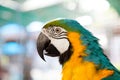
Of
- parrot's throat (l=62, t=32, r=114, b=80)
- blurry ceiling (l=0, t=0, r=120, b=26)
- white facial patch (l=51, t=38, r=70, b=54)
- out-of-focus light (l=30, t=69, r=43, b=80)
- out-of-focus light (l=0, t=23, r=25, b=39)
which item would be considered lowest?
out-of-focus light (l=30, t=69, r=43, b=80)

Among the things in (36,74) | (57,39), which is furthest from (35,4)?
(57,39)

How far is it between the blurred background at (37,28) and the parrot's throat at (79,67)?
0.65 m

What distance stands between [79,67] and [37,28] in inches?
33.5

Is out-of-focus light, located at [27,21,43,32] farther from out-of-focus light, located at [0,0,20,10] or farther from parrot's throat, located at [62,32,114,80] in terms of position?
parrot's throat, located at [62,32,114,80]

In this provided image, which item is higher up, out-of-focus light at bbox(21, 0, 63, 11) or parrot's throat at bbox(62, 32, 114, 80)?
out-of-focus light at bbox(21, 0, 63, 11)

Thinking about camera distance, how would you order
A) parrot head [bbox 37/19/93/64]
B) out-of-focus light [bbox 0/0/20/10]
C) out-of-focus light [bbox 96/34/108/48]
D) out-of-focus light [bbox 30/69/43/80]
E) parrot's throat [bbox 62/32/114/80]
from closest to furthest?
parrot's throat [bbox 62/32/114/80] < parrot head [bbox 37/19/93/64] < out-of-focus light [bbox 96/34/108/48] < out-of-focus light [bbox 30/69/43/80] < out-of-focus light [bbox 0/0/20/10]

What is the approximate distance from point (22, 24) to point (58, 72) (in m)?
0.44

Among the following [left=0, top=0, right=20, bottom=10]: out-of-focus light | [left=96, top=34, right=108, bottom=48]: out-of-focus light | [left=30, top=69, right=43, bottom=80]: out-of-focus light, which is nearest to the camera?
[left=96, top=34, right=108, bottom=48]: out-of-focus light

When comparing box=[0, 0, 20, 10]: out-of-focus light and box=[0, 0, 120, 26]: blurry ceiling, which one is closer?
box=[0, 0, 120, 26]: blurry ceiling

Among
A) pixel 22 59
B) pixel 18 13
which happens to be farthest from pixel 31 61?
pixel 18 13

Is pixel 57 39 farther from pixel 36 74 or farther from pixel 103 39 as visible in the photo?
pixel 36 74

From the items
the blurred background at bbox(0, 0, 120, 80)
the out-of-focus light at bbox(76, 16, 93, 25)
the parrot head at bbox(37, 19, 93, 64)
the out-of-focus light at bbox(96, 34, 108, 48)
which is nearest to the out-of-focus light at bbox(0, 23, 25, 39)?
the blurred background at bbox(0, 0, 120, 80)

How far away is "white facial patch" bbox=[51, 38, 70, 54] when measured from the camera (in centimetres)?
112

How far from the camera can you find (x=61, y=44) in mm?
1127
